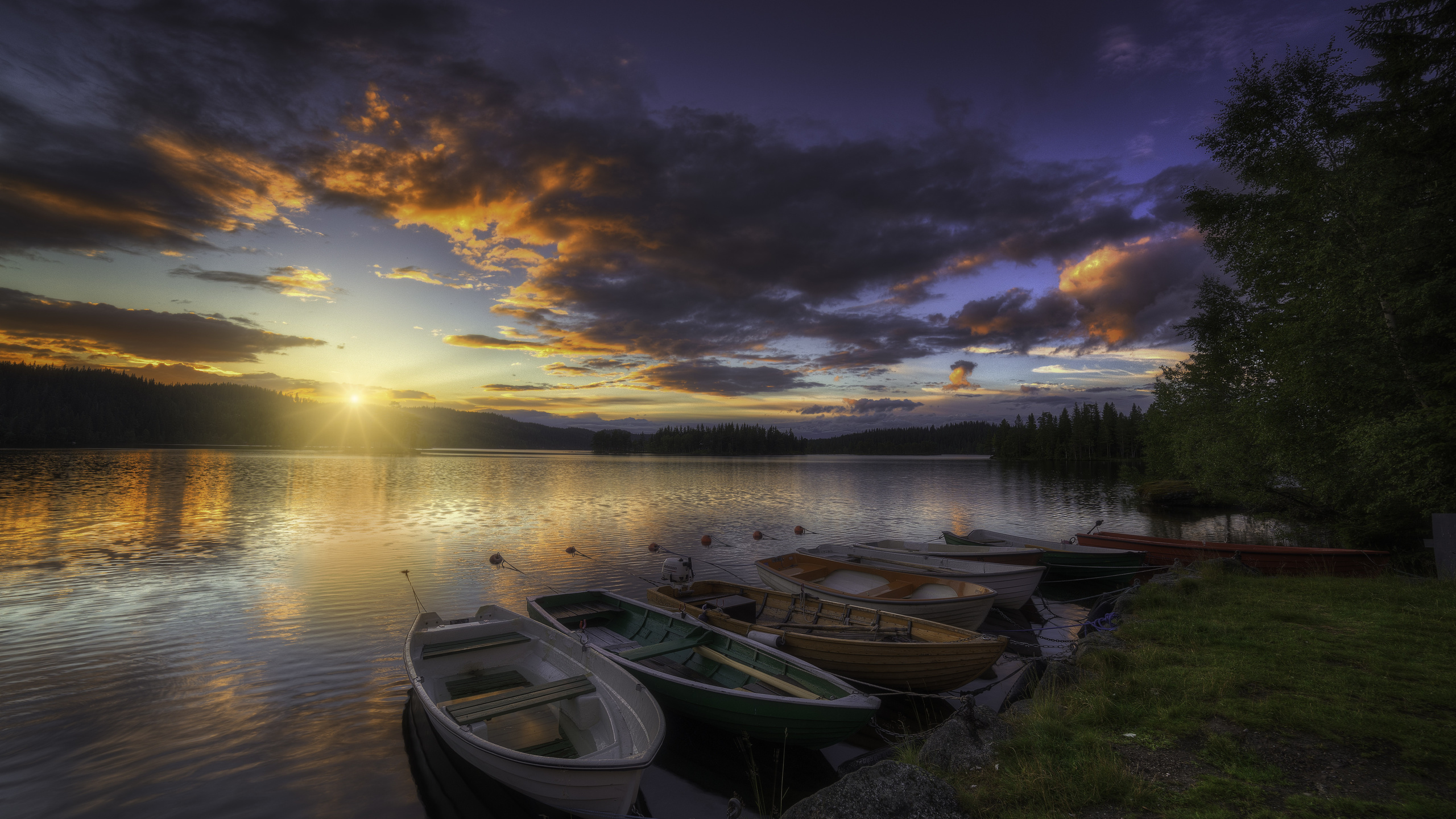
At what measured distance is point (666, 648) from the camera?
11.5 m

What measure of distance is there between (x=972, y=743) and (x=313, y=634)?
18.0 meters

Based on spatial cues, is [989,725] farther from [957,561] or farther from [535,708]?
[957,561]

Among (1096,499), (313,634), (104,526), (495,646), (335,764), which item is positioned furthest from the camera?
(1096,499)

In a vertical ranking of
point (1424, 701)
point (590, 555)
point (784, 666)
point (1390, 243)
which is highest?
point (1390, 243)

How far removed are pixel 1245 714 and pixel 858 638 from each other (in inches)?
258

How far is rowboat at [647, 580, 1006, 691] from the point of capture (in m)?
11.0

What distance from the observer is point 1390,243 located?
1773 cm

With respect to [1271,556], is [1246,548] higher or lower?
higher

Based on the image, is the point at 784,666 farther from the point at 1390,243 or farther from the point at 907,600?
the point at 1390,243

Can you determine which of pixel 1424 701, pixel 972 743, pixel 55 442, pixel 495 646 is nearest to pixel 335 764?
pixel 495 646

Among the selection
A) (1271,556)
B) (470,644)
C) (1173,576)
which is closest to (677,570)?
(470,644)

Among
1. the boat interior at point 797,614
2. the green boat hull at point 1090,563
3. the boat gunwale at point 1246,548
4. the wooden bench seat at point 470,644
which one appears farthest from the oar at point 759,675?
the boat gunwale at point 1246,548

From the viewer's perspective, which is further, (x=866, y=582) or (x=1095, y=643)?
(x=866, y=582)

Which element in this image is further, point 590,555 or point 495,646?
point 590,555
